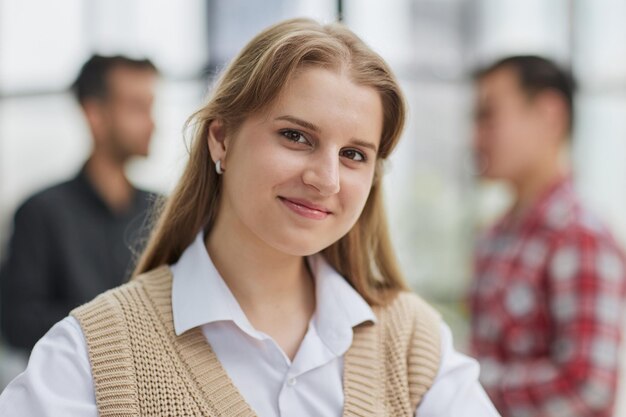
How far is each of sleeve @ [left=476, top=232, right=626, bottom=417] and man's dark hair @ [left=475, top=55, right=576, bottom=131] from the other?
0.60 m

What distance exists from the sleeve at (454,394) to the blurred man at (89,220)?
1.33m

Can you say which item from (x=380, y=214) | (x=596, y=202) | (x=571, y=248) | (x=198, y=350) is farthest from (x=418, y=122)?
(x=198, y=350)

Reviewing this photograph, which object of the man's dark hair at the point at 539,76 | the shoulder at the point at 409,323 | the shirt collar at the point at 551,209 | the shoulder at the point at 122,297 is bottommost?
the shirt collar at the point at 551,209

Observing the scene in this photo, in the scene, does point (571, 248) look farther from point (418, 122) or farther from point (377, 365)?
point (418, 122)

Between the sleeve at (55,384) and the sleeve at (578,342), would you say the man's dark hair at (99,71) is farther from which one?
the sleeve at (55,384)

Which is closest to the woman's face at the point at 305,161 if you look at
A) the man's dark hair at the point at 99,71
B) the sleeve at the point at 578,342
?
Answer: the sleeve at the point at 578,342

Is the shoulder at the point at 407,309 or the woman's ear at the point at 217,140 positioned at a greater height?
the woman's ear at the point at 217,140

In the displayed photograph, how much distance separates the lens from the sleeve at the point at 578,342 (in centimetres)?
210

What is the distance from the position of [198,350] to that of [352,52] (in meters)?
0.55

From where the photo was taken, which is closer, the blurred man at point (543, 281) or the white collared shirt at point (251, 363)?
the white collared shirt at point (251, 363)

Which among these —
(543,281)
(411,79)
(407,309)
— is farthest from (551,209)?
(411,79)

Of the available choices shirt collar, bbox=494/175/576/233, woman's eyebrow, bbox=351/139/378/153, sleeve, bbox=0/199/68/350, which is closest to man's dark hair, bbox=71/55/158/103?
sleeve, bbox=0/199/68/350

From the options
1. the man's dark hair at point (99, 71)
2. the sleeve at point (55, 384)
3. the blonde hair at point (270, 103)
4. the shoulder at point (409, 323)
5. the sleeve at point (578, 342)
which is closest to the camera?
the sleeve at point (55, 384)

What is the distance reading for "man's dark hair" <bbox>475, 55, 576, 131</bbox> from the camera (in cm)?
258
